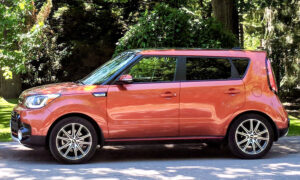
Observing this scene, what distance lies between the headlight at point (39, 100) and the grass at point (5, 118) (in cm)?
263

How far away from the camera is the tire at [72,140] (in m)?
7.70

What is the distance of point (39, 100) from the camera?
7758 millimetres

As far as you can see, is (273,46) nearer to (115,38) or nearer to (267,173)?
(115,38)

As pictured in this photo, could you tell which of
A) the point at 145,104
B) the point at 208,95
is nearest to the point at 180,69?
the point at 208,95

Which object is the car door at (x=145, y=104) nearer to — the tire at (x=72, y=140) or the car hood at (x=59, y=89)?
the tire at (x=72, y=140)

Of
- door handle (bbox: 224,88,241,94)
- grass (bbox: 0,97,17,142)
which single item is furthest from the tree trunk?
door handle (bbox: 224,88,241,94)

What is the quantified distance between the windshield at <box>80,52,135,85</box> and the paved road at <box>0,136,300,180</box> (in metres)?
1.25

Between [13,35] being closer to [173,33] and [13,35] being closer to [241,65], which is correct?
[173,33]

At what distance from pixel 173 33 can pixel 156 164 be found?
12.5ft

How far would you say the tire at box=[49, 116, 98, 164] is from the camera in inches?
303

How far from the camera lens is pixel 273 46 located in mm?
20078

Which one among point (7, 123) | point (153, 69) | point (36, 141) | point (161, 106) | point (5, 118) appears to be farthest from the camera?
point (5, 118)

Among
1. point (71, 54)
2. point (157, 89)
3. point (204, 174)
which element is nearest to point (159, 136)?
point (157, 89)

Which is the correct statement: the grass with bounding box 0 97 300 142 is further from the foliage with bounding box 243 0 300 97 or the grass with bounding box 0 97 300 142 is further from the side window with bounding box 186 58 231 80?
the foliage with bounding box 243 0 300 97
